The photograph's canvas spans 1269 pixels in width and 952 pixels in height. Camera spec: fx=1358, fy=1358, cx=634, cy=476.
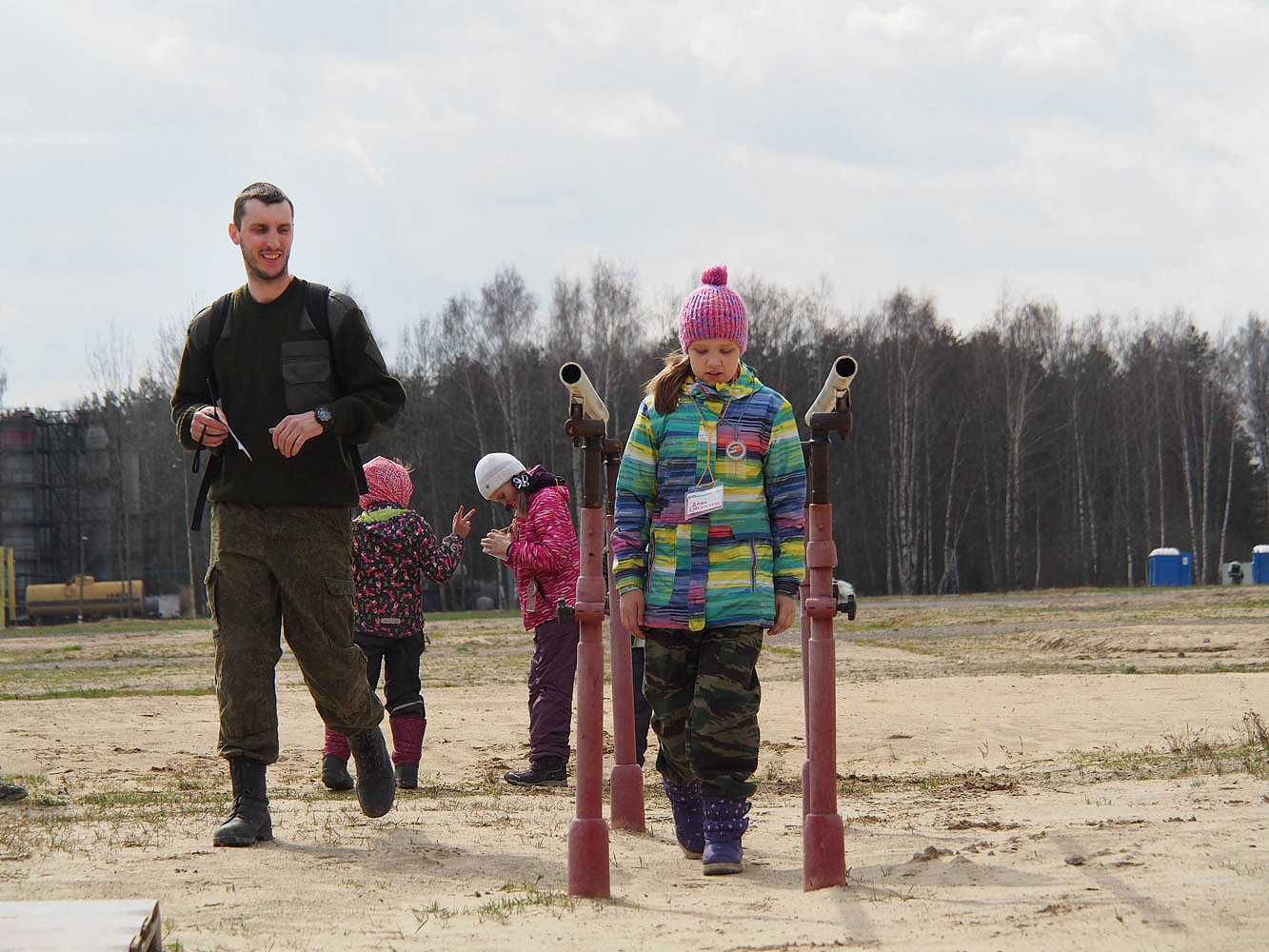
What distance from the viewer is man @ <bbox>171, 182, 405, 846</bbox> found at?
4.93 metres

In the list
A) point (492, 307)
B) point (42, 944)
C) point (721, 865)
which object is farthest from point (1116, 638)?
point (492, 307)

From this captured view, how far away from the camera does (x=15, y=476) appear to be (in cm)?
5328

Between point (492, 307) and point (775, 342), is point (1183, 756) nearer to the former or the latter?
point (492, 307)

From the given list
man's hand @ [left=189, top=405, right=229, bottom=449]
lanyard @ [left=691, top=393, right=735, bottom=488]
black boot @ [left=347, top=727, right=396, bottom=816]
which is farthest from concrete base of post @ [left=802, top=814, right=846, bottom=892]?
man's hand @ [left=189, top=405, right=229, bottom=449]

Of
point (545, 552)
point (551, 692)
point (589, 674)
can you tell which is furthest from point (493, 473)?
point (589, 674)

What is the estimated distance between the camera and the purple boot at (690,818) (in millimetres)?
4980

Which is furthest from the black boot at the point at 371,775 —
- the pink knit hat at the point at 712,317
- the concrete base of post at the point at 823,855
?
the pink knit hat at the point at 712,317

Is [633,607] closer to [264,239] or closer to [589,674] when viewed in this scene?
[589,674]

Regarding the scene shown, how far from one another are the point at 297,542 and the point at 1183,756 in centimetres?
458

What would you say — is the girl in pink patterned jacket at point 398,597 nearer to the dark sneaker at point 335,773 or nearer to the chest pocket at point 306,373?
the dark sneaker at point 335,773

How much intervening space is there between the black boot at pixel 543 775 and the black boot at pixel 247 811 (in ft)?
7.87

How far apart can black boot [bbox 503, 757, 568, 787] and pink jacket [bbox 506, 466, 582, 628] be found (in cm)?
76

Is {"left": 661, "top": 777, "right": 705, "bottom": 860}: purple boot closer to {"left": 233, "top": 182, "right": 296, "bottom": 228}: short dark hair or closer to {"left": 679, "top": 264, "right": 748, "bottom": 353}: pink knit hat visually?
{"left": 679, "top": 264, "right": 748, "bottom": 353}: pink knit hat

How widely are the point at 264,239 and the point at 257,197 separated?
17 cm
